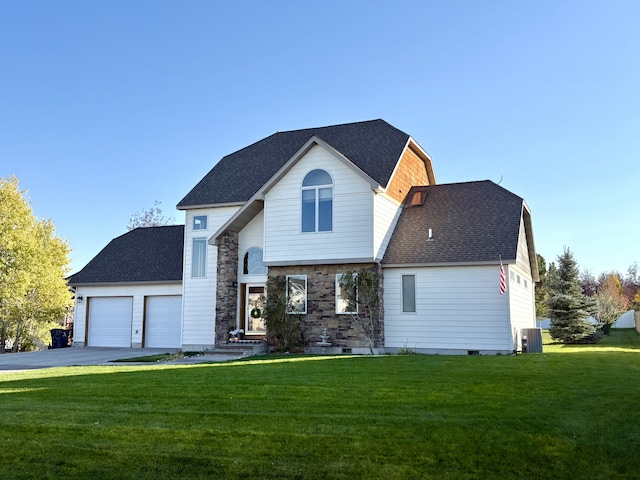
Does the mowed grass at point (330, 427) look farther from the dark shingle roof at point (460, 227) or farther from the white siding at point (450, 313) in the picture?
the dark shingle roof at point (460, 227)

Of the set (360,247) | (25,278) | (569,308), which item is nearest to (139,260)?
(25,278)

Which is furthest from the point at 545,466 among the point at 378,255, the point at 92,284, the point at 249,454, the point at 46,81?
the point at 92,284

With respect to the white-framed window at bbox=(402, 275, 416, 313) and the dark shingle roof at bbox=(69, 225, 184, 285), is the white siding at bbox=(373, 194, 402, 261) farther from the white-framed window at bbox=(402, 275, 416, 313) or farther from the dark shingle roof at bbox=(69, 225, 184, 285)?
the dark shingle roof at bbox=(69, 225, 184, 285)

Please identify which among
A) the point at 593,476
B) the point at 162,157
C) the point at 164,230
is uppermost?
the point at 162,157

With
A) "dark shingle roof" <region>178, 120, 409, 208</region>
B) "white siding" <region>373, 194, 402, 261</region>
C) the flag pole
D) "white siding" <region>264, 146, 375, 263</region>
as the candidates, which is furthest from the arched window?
the flag pole

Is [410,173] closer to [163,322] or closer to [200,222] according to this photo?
[200,222]

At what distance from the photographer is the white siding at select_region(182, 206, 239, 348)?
862 inches

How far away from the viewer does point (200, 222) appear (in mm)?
22781

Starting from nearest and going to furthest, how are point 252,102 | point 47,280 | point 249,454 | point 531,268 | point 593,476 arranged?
point 593,476
point 249,454
point 252,102
point 531,268
point 47,280

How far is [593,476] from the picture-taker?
520cm

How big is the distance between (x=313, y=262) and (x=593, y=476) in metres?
14.5

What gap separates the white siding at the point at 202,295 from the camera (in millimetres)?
A: 21906

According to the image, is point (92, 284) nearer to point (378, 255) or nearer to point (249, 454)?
point (378, 255)

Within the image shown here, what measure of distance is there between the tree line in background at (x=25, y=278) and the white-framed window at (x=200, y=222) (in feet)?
30.8
